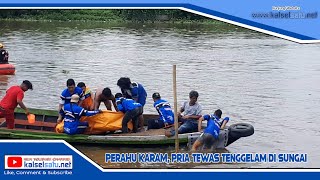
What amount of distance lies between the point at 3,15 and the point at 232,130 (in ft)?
13.4

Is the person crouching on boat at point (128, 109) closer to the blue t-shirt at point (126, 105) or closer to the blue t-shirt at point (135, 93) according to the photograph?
the blue t-shirt at point (126, 105)

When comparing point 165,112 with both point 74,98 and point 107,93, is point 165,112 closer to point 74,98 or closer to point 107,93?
point 107,93

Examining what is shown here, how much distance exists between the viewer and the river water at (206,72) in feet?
39.5

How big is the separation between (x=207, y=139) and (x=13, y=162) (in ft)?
10.5

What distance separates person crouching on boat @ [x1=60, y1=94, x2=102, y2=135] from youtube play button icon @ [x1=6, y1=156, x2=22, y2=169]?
2929mm

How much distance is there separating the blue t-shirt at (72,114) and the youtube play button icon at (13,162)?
2930 mm

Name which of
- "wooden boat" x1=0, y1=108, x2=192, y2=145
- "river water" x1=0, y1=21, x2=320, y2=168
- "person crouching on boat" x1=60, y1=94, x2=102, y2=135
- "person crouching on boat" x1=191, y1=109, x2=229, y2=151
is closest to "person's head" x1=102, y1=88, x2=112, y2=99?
"person crouching on boat" x1=60, y1=94, x2=102, y2=135

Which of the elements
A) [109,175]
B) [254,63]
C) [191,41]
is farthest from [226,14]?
[254,63]

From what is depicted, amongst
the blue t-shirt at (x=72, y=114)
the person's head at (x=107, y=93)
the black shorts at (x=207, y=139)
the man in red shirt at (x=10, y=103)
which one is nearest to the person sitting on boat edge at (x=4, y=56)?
the man in red shirt at (x=10, y=103)

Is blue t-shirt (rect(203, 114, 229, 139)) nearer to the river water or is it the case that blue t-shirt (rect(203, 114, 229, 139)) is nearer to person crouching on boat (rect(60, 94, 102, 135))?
the river water

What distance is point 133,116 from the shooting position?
945cm

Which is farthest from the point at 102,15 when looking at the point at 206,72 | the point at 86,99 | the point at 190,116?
the point at 206,72

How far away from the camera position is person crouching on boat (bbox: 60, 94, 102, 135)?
9.03 metres

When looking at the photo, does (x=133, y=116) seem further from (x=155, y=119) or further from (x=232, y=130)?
(x=232, y=130)
